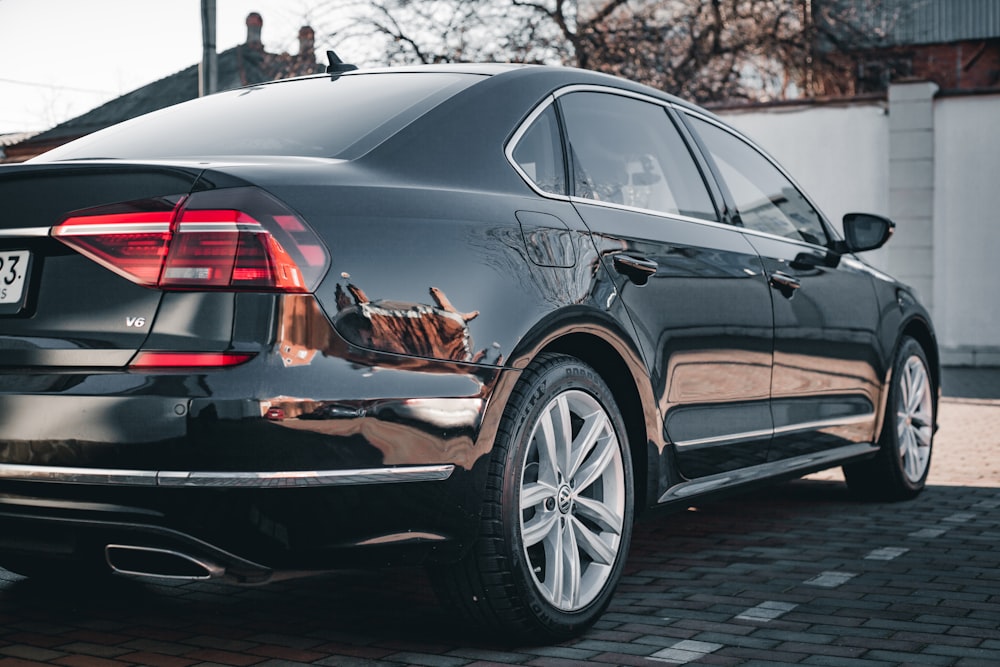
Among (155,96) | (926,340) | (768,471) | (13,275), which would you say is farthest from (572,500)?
(155,96)

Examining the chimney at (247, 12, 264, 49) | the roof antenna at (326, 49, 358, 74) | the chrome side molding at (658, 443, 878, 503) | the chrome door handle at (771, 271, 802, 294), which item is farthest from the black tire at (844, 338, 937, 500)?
the chimney at (247, 12, 264, 49)

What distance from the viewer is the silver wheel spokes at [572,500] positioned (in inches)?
131

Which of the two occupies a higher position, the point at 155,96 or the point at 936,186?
the point at 155,96

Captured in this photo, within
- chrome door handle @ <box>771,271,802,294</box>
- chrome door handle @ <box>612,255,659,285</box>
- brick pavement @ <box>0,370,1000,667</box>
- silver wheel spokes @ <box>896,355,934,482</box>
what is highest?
chrome door handle @ <box>612,255,659,285</box>

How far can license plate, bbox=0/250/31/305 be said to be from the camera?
284 cm

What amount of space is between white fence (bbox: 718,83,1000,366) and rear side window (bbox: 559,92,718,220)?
44.7 feet

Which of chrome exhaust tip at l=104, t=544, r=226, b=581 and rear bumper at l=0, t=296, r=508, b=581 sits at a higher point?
rear bumper at l=0, t=296, r=508, b=581

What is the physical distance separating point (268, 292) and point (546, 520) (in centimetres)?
107

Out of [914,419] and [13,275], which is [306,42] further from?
[13,275]

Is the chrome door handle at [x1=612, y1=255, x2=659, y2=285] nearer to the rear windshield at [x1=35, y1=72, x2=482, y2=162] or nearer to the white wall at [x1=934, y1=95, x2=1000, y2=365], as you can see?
the rear windshield at [x1=35, y1=72, x2=482, y2=162]

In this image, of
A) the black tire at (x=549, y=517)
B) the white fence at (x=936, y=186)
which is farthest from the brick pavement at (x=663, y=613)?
the white fence at (x=936, y=186)

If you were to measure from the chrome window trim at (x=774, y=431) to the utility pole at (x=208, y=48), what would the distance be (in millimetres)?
8318

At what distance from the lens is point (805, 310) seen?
477 centimetres

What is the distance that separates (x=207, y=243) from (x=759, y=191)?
2796mm
